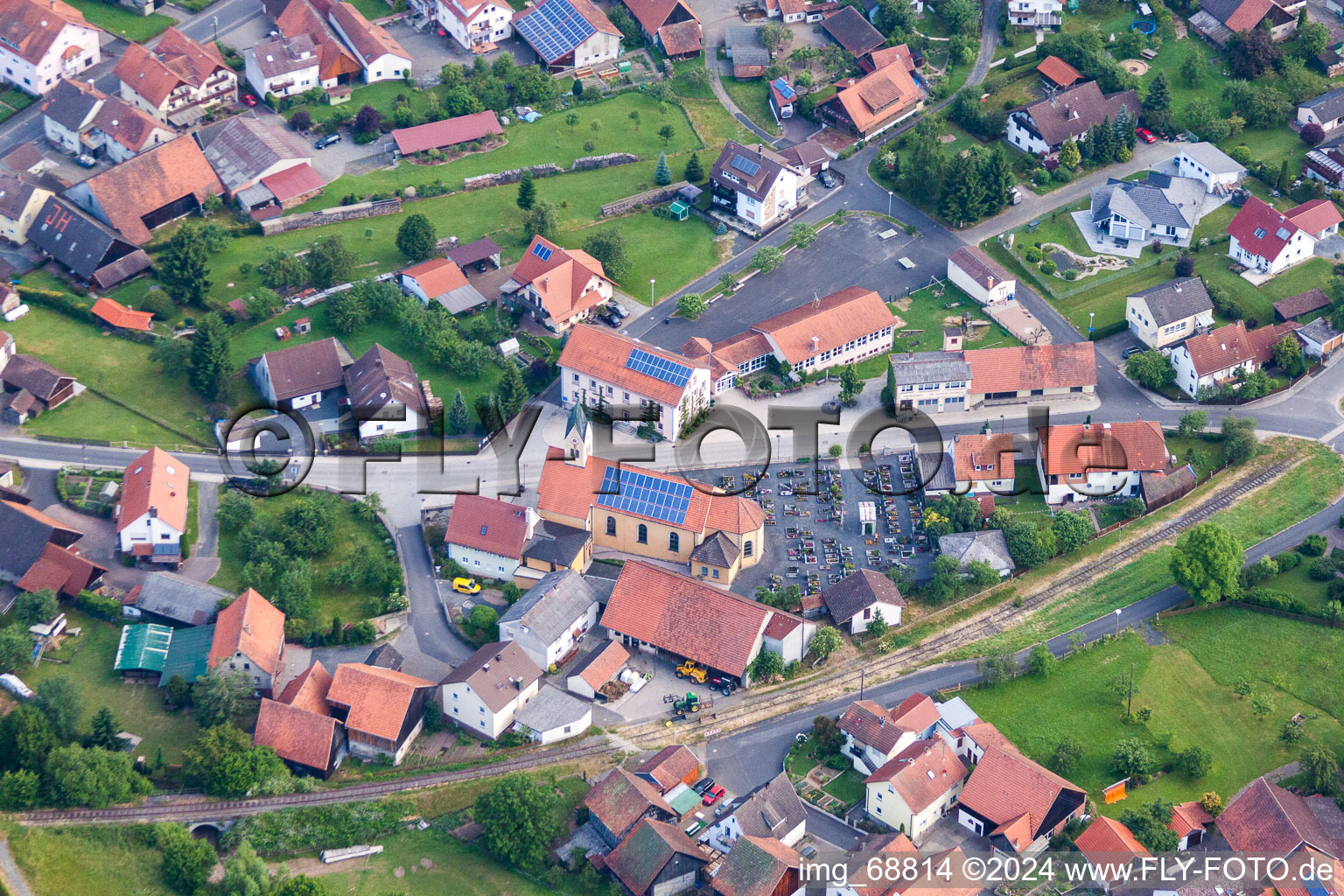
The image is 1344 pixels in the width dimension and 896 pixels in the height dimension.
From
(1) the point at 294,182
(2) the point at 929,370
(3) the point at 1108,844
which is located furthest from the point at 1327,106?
(1) the point at 294,182

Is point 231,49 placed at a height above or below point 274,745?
above

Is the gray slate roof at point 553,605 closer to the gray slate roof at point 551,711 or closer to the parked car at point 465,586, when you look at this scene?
the parked car at point 465,586

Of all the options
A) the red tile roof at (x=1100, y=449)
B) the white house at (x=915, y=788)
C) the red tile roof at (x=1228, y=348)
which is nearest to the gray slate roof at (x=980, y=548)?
the red tile roof at (x=1100, y=449)

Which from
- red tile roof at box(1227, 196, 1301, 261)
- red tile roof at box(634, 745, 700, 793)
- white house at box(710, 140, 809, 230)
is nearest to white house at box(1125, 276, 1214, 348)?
red tile roof at box(1227, 196, 1301, 261)

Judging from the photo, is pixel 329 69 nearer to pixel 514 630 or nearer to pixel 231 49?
pixel 231 49

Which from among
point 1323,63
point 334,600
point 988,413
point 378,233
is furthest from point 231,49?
point 1323,63

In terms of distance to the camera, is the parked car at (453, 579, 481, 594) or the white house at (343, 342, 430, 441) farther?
the white house at (343, 342, 430, 441)

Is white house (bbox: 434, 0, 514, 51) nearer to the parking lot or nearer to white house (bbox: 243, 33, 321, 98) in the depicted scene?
white house (bbox: 243, 33, 321, 98)

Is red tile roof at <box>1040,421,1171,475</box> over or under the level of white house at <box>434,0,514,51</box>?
under
